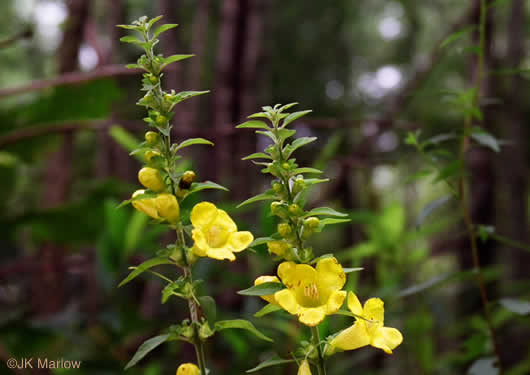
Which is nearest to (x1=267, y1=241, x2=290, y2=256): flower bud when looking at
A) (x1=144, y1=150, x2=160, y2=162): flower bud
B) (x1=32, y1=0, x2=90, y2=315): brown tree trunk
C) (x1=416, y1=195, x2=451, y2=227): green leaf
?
(x1=144, y1=150, x2=160, y2=162): flower bud

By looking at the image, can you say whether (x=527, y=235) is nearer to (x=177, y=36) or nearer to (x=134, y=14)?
(x=177, y=36)

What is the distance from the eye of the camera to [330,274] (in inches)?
11.9

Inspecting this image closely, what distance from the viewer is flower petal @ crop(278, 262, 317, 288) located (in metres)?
0.30

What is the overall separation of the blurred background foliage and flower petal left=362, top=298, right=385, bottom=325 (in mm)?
102

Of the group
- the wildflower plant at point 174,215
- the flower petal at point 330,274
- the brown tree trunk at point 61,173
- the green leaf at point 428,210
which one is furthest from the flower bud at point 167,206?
the brown tree trunk at point 61,173

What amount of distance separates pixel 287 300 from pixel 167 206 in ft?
0.33

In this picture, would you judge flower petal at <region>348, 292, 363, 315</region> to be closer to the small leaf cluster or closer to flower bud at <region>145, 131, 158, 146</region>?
the small leaf cluster

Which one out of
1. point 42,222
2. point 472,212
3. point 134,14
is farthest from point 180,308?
point 134,14

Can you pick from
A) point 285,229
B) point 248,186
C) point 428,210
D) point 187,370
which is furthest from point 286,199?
point 248,186

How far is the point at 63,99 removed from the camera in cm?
141

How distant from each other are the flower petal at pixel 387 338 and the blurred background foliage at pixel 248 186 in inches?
4.7

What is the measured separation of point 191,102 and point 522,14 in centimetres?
106

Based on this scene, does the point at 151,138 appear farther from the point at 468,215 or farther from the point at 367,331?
the point at 468,215

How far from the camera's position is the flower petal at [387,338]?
0.29 metres
